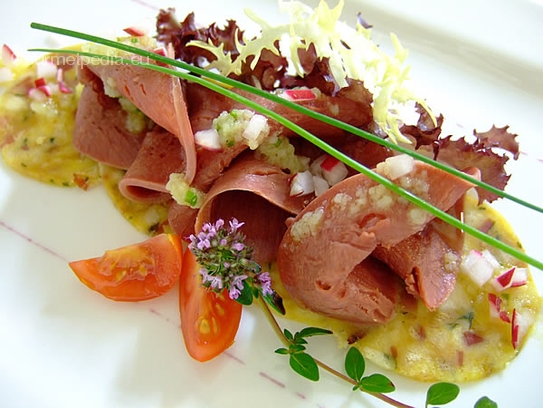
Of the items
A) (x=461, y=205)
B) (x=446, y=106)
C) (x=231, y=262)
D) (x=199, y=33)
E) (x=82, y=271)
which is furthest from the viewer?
(x=446, y=106)

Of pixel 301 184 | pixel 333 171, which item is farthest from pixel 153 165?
pixel 333 171

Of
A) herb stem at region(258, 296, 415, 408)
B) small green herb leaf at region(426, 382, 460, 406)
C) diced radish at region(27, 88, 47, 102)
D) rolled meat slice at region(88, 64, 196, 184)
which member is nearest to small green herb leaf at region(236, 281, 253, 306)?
herb stem at region(258, 296, 415, 408)

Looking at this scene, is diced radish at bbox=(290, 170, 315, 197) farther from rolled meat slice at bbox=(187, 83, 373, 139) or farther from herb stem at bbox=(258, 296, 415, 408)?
herb stem at bbox=(258, 296, 415, 408)

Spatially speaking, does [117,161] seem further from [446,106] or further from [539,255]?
[539,255]

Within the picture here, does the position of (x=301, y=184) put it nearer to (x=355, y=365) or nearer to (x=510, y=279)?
(x=355, y=365)

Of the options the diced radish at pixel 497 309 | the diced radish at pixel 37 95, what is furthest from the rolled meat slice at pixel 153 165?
the diced radish at pixel 497 309

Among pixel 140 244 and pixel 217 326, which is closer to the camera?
pixel 217 326

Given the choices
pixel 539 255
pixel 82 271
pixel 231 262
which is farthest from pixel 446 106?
pixel 82 271
